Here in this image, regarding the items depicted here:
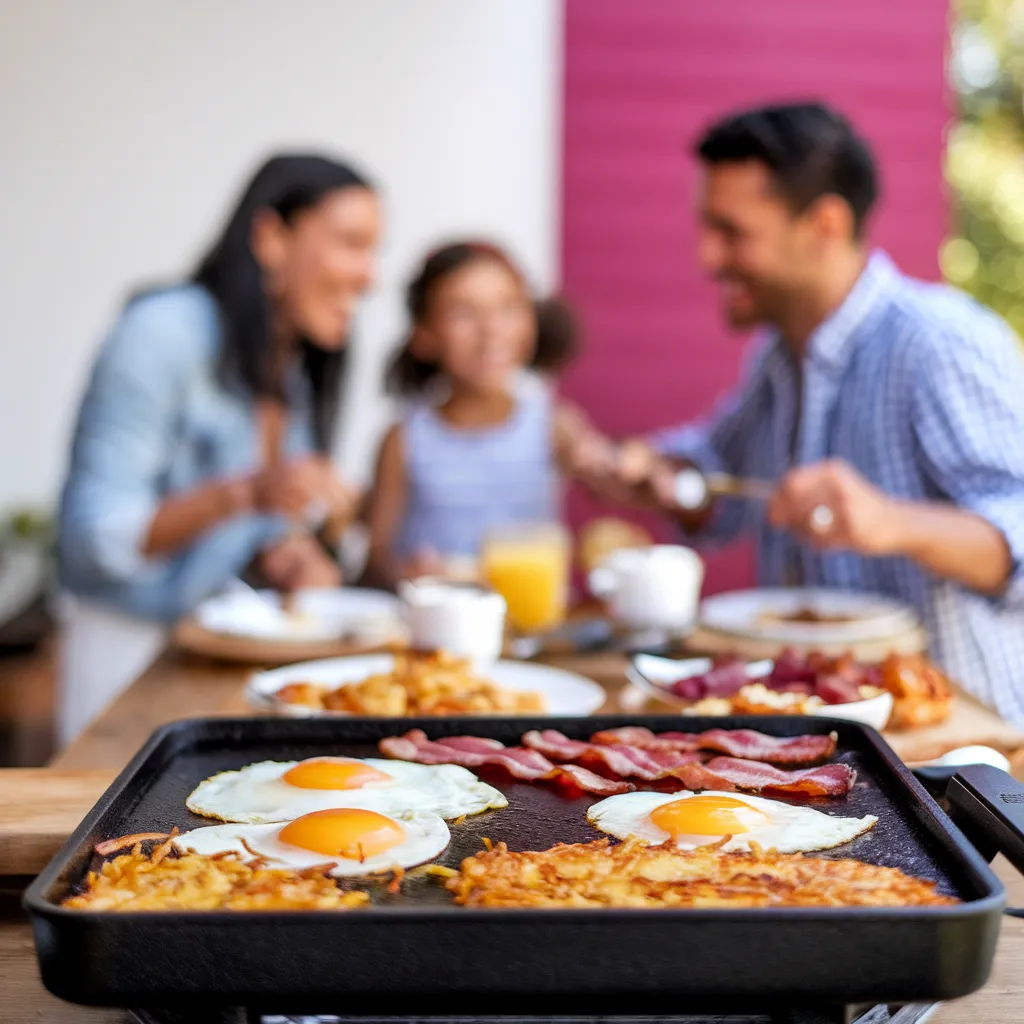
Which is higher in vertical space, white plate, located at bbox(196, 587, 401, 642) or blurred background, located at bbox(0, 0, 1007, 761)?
blurred background, located at bbox(0, 0, 1007, 761)

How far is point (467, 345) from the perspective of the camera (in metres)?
3.81

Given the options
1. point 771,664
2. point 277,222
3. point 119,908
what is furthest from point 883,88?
point 119,908

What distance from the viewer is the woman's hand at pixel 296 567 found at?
2906 millimetres

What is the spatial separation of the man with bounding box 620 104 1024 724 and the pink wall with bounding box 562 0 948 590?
1447mm

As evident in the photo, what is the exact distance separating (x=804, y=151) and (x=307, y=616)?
5.27 ft

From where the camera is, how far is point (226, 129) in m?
5.01

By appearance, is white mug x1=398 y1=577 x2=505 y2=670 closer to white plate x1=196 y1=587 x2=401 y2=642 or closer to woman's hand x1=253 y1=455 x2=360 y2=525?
white plate x1=196 y1=587 x2=401 y2=642

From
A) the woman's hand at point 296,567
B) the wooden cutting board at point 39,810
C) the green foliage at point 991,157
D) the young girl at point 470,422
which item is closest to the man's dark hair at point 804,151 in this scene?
the young girl at point 470,422

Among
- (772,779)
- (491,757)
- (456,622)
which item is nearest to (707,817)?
(772,779)

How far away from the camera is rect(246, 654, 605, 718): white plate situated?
1726 mm

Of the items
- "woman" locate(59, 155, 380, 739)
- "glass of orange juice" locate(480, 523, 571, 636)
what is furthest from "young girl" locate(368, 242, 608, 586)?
"glass of orange juice" locate(480, 523, 571, 636)

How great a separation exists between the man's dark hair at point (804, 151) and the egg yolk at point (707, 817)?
2.22 meters

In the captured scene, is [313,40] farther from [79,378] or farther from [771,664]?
[771,664]

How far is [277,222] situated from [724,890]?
282 cm
